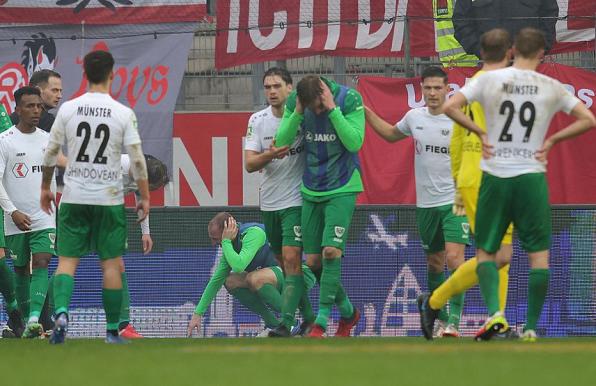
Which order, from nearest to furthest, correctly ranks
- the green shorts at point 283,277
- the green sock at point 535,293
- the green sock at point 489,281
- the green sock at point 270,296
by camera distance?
the green sock at point 489,281 < the green sock at point 535,293 < the green shorts at point 283,277 < the green sock at point 270,296

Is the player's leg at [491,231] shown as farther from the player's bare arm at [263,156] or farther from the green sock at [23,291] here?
the green sock at [23,291]

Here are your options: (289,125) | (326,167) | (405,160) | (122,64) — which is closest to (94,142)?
(289,125)

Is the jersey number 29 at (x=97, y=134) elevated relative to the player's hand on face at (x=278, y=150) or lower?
elevated

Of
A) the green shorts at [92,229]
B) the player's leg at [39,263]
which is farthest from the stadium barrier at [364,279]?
the green shorts at [92,229]

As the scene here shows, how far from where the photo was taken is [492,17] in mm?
17125

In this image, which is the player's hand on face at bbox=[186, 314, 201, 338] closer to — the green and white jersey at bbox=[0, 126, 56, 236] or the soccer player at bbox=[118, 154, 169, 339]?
the soccer player at bbox=[118, 154, 169, 339]

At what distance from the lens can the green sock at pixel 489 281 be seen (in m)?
9.53

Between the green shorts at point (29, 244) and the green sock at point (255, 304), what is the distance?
6.68ft

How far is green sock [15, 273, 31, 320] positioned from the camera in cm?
1309

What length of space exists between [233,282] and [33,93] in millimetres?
2931

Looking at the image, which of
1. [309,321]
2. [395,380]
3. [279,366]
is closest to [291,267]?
[309,321]

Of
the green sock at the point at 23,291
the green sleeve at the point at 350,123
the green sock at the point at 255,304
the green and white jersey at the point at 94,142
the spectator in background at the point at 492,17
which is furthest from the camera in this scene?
the spectator in background at the point at 492,17

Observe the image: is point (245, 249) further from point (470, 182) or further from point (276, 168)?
point (470, 182)

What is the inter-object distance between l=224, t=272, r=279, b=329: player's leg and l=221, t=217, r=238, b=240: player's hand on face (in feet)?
1.45
